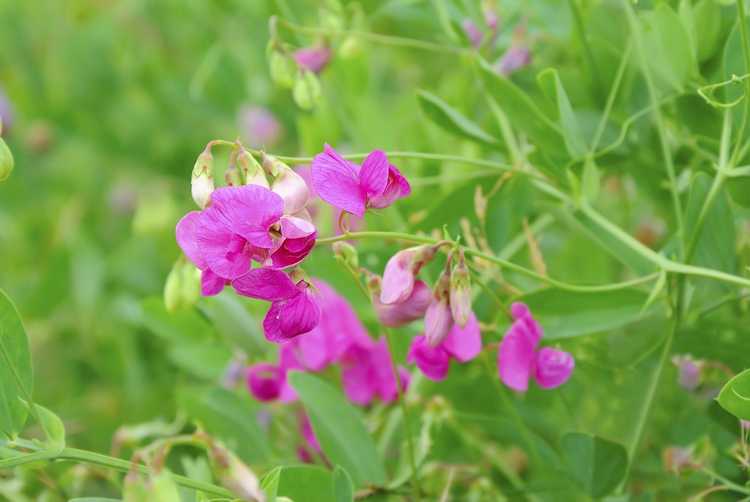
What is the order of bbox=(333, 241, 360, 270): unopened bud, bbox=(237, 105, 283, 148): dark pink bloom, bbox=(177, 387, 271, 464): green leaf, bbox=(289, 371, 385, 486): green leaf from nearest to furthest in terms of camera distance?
bbox=(333, 241, 360, 270): unopened bud
bbox=(289, 371, 385, 486): green leaf
bbox=(177, 387, 271, 464): green leaf
bbox=(237, 105, 283, 148): dark pink bloom

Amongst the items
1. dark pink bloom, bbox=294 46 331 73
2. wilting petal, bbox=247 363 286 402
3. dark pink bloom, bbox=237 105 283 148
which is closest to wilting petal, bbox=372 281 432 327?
wilting petal, bbox=247 363 286 402

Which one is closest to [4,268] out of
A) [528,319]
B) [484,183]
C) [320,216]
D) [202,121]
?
[202,121]

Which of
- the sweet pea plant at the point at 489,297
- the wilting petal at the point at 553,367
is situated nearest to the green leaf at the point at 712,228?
the sweet pea plant at the point at 489,297

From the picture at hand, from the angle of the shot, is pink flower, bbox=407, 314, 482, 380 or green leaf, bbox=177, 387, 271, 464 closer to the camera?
pink flower, bbox=407, 314, 482, 380

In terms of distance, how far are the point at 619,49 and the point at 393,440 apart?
423 mm

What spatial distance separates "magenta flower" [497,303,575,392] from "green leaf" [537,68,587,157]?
0.14 meters

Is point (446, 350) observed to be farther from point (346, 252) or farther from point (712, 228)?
point (712, 228)

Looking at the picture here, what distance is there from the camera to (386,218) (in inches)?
41.6

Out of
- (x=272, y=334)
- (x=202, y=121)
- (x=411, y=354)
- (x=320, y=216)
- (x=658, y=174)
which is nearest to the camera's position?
(x=272, y=334)

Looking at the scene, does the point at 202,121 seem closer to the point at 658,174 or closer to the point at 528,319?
the point at 658,174

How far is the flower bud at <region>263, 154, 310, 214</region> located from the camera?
0.66 m

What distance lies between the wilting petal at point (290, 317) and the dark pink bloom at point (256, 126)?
1014 millimetres

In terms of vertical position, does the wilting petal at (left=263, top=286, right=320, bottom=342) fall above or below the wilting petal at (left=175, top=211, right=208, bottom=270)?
below

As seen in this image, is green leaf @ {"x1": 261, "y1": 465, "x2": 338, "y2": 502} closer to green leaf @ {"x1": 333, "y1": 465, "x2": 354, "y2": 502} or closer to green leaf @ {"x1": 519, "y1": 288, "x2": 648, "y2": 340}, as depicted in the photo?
green leaf @ {"x1": 333, "y1": 465, "x2": 354, "y2": 502}
